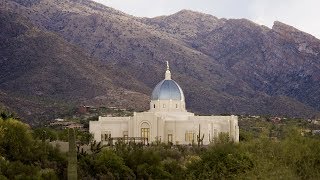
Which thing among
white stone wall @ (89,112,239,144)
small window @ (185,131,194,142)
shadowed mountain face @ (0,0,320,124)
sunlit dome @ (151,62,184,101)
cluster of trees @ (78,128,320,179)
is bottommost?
cluster of trees @ (78,128,320,179)

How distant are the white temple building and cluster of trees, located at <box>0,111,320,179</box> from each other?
30.6 ft

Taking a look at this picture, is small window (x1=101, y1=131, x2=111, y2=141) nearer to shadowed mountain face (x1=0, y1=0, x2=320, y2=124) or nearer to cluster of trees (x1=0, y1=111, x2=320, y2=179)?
cluster of trees (x1=0, y1=111, x2=320, y2=179)

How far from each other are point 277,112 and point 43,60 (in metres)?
41.9

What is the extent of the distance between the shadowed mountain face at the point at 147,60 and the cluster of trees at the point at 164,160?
159ft

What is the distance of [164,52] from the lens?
504 ft

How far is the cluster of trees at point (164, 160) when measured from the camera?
38375 millimetres

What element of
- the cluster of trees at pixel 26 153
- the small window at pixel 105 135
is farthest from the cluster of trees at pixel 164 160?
the small window at pixel 105 135

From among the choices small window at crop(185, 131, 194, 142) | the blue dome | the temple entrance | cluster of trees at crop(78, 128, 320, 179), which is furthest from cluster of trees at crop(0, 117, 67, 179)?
the blue dome

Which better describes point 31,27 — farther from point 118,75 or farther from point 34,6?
point 34,6

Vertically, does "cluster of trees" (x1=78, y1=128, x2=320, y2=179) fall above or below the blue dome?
below

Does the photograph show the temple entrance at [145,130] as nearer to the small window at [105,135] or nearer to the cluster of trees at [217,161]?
the small window at [105,135]

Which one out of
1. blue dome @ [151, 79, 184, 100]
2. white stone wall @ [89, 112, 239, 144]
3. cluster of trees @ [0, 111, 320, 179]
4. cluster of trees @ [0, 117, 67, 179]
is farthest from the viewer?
blue dome @ [151, 79, 184, 100]

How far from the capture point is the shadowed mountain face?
114438mm

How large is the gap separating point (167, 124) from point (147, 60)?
81.2m
